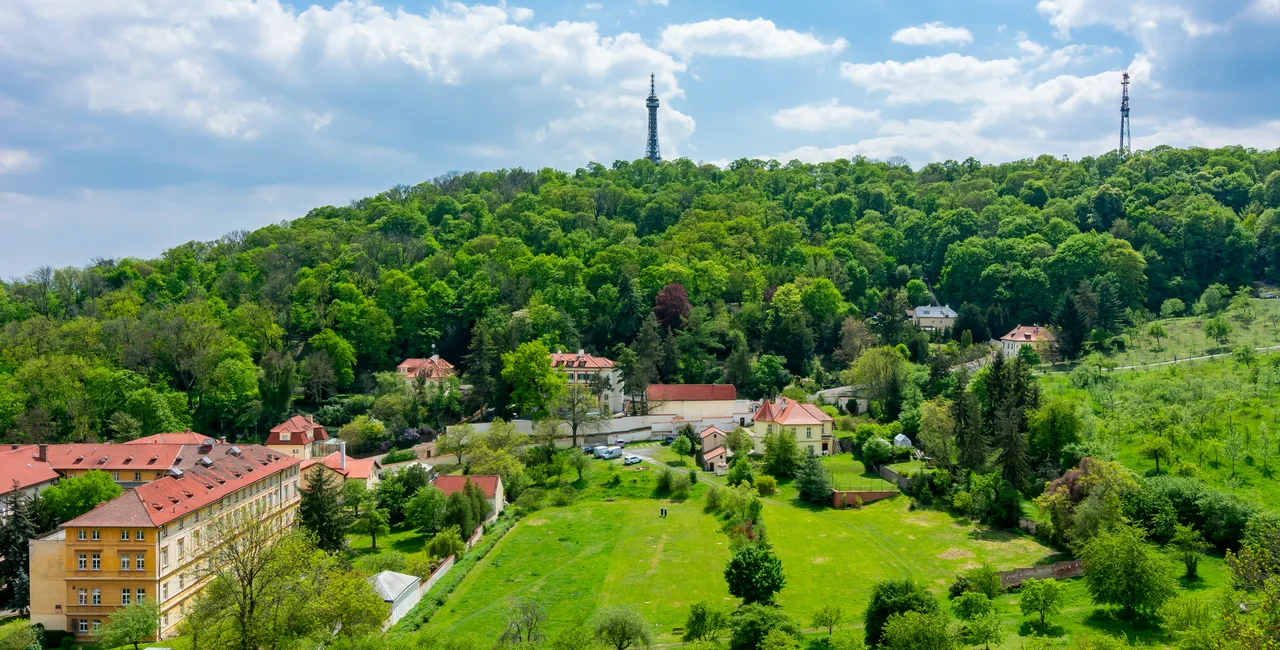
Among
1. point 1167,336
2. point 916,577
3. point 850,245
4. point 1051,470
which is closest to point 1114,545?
point 916,577

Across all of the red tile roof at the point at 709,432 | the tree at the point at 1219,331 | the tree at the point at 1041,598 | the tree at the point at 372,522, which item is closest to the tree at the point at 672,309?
the red tile roof at the point at 709,432

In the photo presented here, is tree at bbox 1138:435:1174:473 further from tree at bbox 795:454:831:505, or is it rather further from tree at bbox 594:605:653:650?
tree at bbox 594:605:653:650

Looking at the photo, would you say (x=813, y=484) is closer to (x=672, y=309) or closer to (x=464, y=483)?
(x=464, y=483)

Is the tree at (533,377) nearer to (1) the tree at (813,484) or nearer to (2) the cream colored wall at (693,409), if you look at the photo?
(2) the cream colored wall at (693,409)

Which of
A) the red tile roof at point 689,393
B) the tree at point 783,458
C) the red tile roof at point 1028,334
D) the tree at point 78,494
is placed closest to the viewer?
the tree at point 78,494

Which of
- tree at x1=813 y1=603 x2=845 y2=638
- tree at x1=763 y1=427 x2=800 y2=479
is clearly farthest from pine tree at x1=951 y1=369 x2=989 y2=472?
tree at x1=813 y1=603 x2=845 y2=638

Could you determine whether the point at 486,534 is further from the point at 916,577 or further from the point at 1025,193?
the point at 1025,193
